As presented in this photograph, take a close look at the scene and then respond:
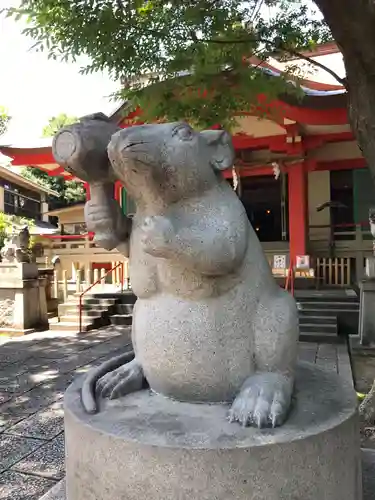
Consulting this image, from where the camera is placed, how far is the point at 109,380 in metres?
2.01

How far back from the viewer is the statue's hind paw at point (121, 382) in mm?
1937

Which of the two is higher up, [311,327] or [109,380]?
[109,380]

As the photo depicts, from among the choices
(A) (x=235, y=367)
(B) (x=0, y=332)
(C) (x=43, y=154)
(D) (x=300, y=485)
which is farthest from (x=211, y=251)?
(C) (x=43, y=154)

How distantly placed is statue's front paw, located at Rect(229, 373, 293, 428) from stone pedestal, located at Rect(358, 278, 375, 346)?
17.2ft

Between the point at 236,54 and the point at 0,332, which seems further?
the point at 0,332

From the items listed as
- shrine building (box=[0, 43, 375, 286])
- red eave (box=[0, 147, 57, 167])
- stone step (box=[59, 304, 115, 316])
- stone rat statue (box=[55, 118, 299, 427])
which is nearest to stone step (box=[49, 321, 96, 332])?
stone step (box=[59, 304, 115, 316])

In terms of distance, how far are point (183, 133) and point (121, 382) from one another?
1.11 metres

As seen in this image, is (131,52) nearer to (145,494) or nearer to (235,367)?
(235,367)

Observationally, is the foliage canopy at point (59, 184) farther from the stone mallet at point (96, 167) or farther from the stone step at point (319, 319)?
the stone mallet at point (96, 167)

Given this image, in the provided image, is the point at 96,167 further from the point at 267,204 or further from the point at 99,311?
the point at 267,204

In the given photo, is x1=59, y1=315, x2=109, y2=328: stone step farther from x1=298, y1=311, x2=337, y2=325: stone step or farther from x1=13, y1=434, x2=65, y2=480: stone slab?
x1=13, y1=434, x2=65, y2=480: stone slab

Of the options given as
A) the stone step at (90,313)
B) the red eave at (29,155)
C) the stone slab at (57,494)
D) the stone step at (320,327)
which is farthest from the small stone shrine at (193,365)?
the red eave at (29,155)

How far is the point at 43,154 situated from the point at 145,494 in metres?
11.0

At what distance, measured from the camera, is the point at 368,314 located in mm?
6496
